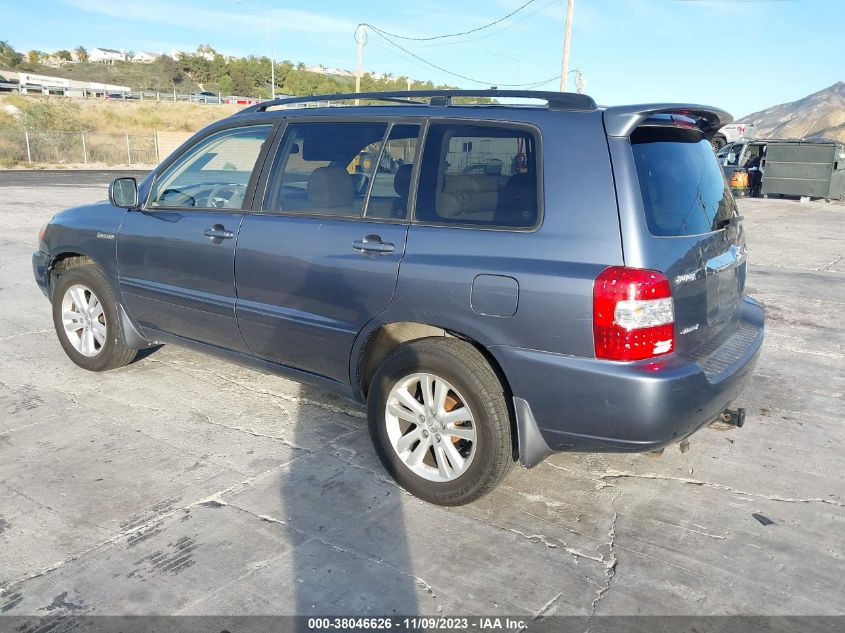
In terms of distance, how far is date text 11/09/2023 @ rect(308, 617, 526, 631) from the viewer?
2627 mm

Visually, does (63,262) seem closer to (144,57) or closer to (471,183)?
(471,183)

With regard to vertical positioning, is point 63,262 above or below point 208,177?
below

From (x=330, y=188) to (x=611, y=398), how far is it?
1.92 metres

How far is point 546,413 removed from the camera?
3121 millimetres

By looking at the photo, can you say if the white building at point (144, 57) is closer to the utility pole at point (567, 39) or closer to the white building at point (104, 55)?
the white building at point (104, 55)

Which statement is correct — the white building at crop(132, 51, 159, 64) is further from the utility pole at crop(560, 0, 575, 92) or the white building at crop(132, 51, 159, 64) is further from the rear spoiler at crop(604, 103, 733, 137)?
the rear spoiler at crop(604, 103, 733, 137)

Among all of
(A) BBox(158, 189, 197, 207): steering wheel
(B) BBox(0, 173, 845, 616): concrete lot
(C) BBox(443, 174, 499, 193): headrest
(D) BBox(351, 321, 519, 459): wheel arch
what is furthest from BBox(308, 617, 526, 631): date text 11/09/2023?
(A) BBox(158, 189, 197, 207): steering wheel

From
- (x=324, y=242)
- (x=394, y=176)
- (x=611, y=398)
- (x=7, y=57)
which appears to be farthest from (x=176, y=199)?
(x=7, y=57)

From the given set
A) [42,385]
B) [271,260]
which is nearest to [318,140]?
[271,260]

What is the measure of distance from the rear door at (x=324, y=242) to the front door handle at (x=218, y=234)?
110 millimetres

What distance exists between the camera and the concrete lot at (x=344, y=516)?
2.81 meters

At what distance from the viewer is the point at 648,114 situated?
314cm

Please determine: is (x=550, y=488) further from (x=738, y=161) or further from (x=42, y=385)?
(x=738, y=161)

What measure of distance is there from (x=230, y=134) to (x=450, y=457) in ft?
8.33
